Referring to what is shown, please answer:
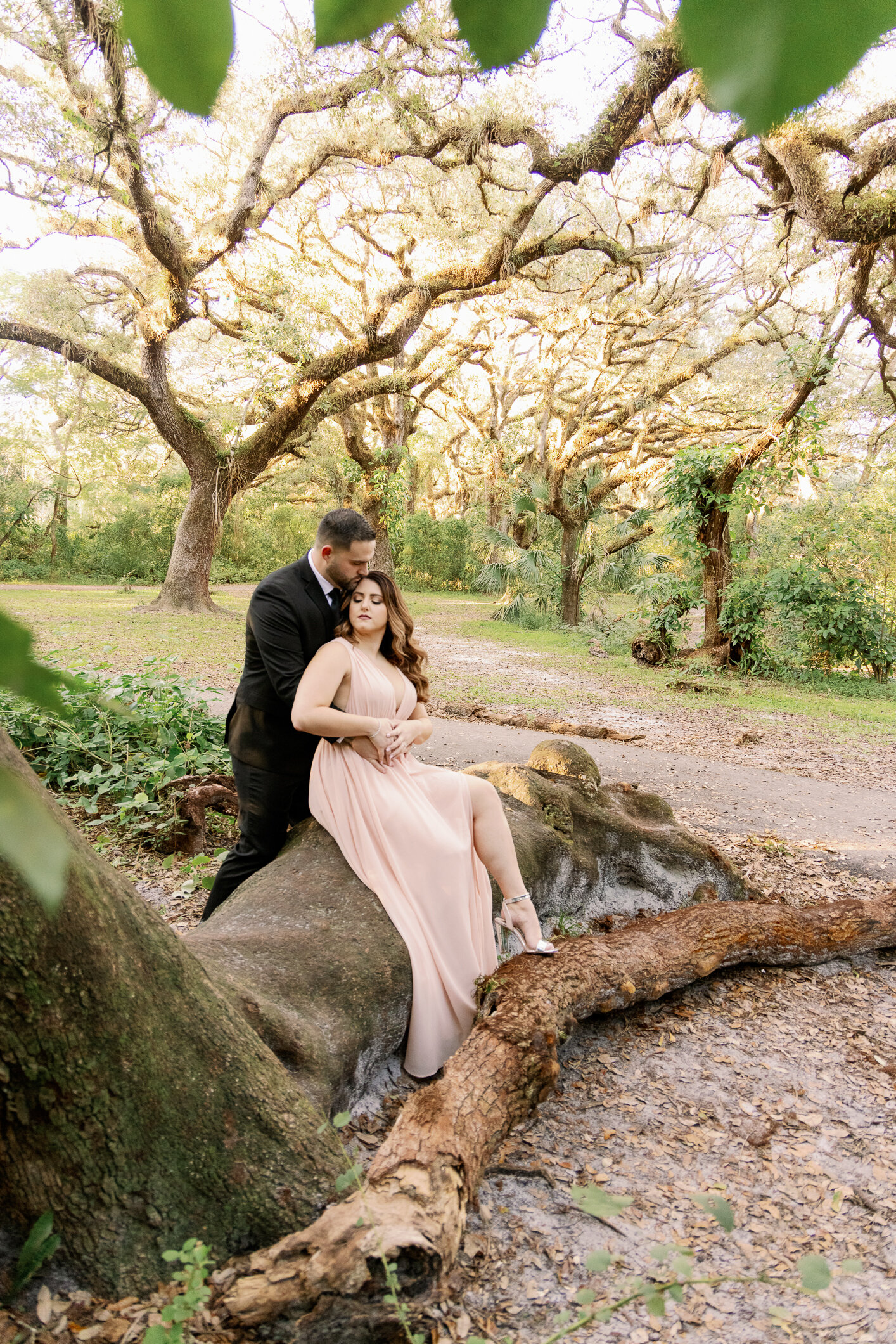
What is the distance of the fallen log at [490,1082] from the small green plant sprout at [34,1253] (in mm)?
352

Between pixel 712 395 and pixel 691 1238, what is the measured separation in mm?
21871

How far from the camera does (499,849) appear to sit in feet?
10.4

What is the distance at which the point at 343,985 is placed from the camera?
2.47m

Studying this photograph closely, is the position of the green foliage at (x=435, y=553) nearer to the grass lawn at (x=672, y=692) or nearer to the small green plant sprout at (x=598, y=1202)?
the grass lawn at (x=672, y=692)

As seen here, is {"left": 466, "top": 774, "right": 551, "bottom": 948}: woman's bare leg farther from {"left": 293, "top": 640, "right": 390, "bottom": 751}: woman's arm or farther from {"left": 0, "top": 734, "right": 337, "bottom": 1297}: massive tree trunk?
{"left": 0, "top": 734, "right": 337, "bottom": 1297}: massive tree trunk

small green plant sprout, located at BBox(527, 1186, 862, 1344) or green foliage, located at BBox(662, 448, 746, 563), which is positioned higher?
green foliage, located at BBox(662, 448, 746, 563)

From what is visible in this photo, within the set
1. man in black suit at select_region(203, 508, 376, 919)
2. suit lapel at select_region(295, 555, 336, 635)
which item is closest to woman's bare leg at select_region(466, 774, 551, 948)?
man in black suit at select_region(203, 508, 376, 919)

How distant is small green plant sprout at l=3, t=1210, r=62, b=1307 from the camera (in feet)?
4.82

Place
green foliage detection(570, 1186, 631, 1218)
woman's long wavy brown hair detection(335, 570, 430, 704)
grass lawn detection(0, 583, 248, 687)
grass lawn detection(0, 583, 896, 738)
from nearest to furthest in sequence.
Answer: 1. green foliage detection(570, 1186, 631, 1218)
2. woman's long wavy brown hair detection(335, 570, 430, 704)
3. grass lawn detection(0, 583, 248, 687)
4. grass lawn detection(0, 583, 896, 738)

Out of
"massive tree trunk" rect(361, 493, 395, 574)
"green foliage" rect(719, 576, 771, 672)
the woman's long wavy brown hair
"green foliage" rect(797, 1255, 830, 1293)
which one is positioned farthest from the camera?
"massive tree trunk" rect(361, 493, 395, 574)

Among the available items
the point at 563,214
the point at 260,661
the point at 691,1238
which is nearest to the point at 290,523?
the point at 563,214

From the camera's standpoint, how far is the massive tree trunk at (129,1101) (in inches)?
54.5

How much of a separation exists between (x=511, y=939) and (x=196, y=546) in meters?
13.9

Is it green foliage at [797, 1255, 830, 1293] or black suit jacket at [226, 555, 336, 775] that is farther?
black suit jacket at [226, 555, 336, 775]
